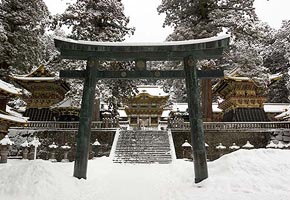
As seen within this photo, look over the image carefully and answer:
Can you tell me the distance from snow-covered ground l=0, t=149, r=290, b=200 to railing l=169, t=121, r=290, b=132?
41.9ft

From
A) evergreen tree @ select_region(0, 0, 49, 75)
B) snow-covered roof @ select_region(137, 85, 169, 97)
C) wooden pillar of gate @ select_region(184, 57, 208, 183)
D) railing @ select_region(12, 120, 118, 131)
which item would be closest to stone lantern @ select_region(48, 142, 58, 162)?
railing @ select_region(12, 120, 118, 131)

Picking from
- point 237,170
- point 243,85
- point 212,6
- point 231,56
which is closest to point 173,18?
point 212,6

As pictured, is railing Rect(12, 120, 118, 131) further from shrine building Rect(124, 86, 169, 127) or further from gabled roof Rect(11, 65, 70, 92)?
shrine building Rect(124, 86, 169, 127)

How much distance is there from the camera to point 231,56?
2094 centimetres

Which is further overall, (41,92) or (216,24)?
(41,92)

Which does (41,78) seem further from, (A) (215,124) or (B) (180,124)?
(A) (215,124)

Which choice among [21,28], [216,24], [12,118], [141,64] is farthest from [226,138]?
[21,28]

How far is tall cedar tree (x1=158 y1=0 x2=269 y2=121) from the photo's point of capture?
20.6 metres

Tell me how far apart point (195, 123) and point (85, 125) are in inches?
141

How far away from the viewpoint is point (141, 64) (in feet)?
31.0

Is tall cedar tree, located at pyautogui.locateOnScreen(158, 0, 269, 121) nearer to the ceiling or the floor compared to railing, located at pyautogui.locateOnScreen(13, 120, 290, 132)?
nearer to the ceiling

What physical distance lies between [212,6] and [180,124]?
10199 millimetres

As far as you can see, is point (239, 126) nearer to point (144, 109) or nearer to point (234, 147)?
point (234, 147)

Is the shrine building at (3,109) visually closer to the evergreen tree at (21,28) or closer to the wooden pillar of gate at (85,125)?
the evergreen tree at (21,28)
